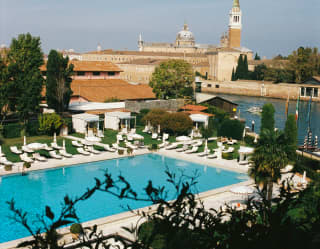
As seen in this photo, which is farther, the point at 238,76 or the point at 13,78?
the point at 238,76

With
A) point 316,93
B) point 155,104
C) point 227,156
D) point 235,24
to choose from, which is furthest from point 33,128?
point 235,24

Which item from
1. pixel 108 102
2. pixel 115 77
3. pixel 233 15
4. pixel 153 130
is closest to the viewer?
pixel 153 130

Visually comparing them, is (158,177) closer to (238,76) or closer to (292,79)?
(292,79)

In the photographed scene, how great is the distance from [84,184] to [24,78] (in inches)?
421

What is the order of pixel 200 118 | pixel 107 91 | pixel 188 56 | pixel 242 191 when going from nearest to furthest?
pixel 242 191
pixel 200 118
pixel 107 91
pixel 188 56

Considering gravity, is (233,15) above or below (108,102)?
above

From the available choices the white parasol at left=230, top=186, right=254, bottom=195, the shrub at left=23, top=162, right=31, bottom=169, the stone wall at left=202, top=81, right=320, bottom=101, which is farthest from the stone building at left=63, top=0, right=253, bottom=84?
the white parasol at left=230, top=186, right=254, bottom=195

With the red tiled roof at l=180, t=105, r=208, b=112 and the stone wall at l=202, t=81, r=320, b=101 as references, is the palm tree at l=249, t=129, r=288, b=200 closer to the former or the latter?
the red tiled roof at l=180, t=105, r=208, b=112

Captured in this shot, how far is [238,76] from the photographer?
82.2m

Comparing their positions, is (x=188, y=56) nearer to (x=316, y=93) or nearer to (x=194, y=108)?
(x=316, y=93)

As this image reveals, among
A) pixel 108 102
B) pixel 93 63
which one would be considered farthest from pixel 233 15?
pixel 108 102

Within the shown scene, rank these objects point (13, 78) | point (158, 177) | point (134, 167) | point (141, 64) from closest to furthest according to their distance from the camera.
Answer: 1. point (158, 177)
2. point (134, 167)
3. point (13, 78)
4. point (141, 64)

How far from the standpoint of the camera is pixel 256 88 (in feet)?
238

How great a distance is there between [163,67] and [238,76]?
143 ft
